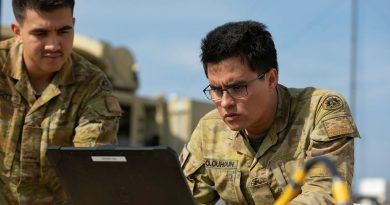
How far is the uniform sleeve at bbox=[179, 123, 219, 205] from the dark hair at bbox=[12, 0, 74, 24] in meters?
0.93

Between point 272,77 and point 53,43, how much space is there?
45.0 inches

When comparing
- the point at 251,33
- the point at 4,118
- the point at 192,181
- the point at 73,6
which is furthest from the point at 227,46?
the point at 4,118

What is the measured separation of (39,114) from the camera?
4.20 m

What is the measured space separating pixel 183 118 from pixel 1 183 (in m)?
10.9

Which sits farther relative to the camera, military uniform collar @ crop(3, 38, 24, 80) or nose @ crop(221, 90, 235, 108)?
military uniform collar @ crop(3, 38, 24, 80)

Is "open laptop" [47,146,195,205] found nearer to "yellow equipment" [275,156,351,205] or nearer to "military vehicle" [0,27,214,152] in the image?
"yellow equipment" [275,156,351,205]

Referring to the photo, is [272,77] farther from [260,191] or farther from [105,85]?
[105,85]

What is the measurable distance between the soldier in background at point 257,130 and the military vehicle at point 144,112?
10275 mm

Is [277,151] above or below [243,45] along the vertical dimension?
below

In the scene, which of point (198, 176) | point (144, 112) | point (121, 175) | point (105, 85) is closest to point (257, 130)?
point (198, 176)

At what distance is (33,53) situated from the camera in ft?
13.1

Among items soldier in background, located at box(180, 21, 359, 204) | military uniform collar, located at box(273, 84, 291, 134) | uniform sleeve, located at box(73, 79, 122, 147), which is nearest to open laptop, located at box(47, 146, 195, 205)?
soldier in background, located at box(180, 21, 359, 204)

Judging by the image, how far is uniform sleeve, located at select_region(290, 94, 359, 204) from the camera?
3201 millimetres

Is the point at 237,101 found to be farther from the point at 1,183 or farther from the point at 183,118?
the point at 183,118
